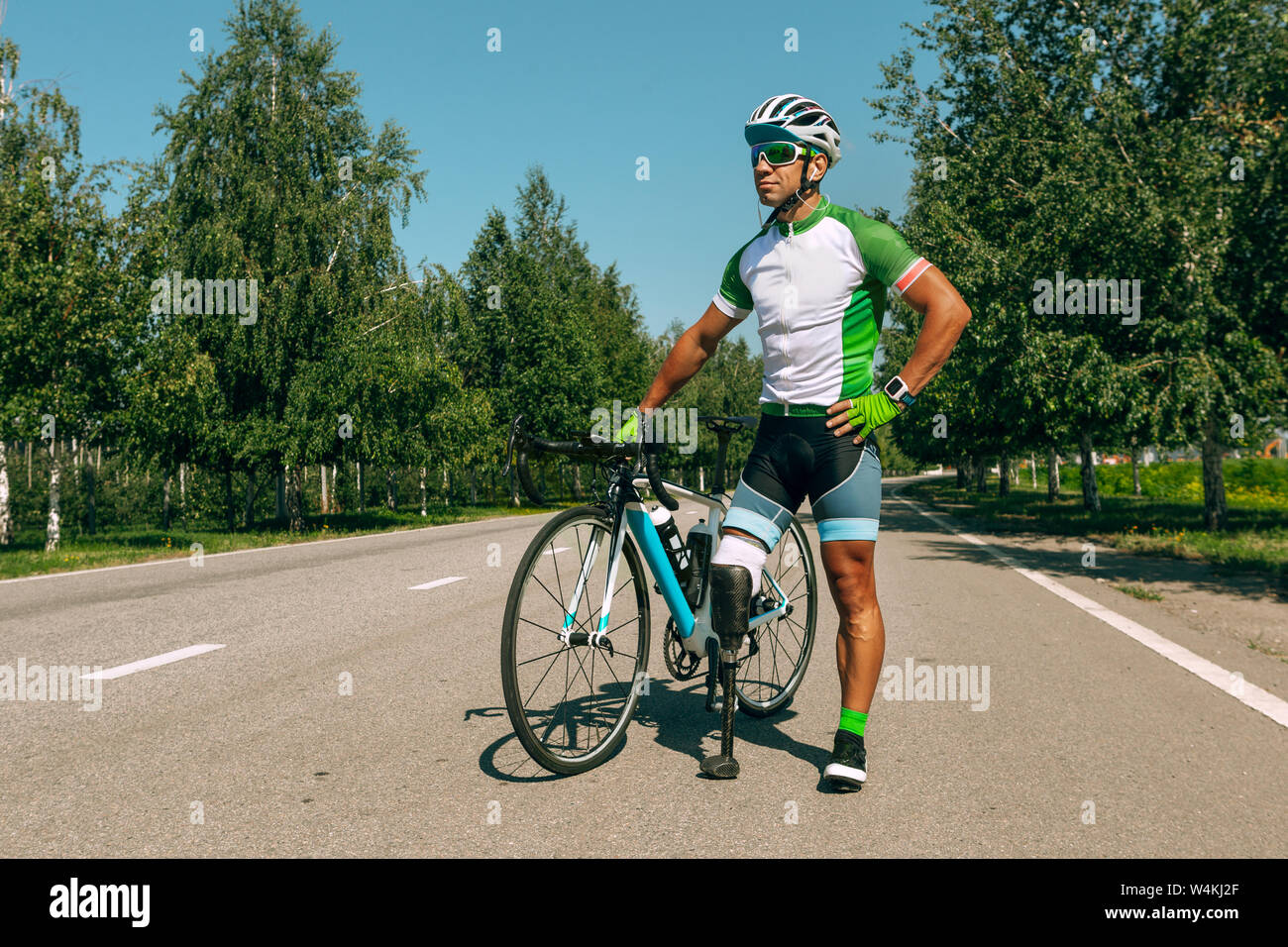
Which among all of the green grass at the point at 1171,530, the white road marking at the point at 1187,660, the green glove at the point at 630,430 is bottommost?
the green grass at the point at 1171,530

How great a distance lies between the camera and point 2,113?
90.1ft

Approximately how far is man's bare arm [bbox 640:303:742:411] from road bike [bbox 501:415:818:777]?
0.23 meters

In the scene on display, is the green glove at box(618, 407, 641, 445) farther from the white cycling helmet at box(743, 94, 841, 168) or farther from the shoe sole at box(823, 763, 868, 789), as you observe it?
the shoe sole at box(823, 763, 868, 789)

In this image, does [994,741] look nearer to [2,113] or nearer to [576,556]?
[576,556]

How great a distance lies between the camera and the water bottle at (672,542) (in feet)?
13.4

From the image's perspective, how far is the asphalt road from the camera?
309 centimetres

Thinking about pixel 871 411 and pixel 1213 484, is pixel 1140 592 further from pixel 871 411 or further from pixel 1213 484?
pixel 1213 484

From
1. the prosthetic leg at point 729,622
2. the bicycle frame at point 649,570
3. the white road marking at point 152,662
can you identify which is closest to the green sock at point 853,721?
the prosthetic leg at point 729,622

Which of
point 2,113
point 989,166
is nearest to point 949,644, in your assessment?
point 989,166

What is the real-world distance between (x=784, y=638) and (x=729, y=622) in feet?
3.99

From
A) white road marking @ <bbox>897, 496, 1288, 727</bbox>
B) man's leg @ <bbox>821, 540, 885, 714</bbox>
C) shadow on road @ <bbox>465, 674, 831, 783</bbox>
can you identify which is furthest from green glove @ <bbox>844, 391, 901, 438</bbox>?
white road marking @ <bbox>897, 496, 1288, 727</bbox>

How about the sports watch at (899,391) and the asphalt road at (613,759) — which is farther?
the sports watch at (899,391)

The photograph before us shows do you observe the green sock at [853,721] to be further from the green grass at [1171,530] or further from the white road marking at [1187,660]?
the green grass at [1171,530]
